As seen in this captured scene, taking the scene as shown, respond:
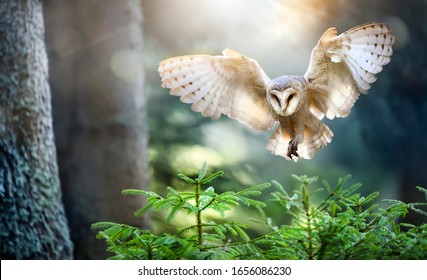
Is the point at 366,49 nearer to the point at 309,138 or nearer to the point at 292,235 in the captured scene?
the point at 309,138

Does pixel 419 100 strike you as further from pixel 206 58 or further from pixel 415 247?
pixel 415 247

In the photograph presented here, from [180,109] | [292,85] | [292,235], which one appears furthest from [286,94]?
[180,109]

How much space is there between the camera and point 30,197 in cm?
154

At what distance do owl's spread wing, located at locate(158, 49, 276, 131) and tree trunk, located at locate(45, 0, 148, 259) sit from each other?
668mm

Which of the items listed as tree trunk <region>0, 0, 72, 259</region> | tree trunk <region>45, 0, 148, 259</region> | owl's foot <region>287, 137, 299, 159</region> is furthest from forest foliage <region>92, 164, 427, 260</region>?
tree trunk <region>45, 0, 148, 259</region>

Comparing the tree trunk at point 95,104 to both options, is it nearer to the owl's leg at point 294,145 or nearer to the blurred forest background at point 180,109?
the blurred forest background at point 180,109

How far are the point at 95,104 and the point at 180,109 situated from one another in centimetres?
28

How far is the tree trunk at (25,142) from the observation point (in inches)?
59.4

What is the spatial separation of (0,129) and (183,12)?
2.19ft

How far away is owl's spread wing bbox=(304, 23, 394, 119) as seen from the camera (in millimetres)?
1075

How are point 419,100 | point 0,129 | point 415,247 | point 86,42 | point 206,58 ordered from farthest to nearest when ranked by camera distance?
point 86,42
point 419,100
point 0,129
point 206,58
point 415,247

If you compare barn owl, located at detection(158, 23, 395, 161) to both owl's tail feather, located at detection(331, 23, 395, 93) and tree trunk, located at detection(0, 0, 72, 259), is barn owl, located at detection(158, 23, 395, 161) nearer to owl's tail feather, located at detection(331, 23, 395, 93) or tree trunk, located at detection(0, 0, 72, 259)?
owl's tail feather, located at detection(331, 23, 395, 93)

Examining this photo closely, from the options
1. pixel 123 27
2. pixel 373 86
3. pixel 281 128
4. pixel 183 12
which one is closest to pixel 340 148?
pixel 373 86

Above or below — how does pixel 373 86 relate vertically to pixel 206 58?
above
